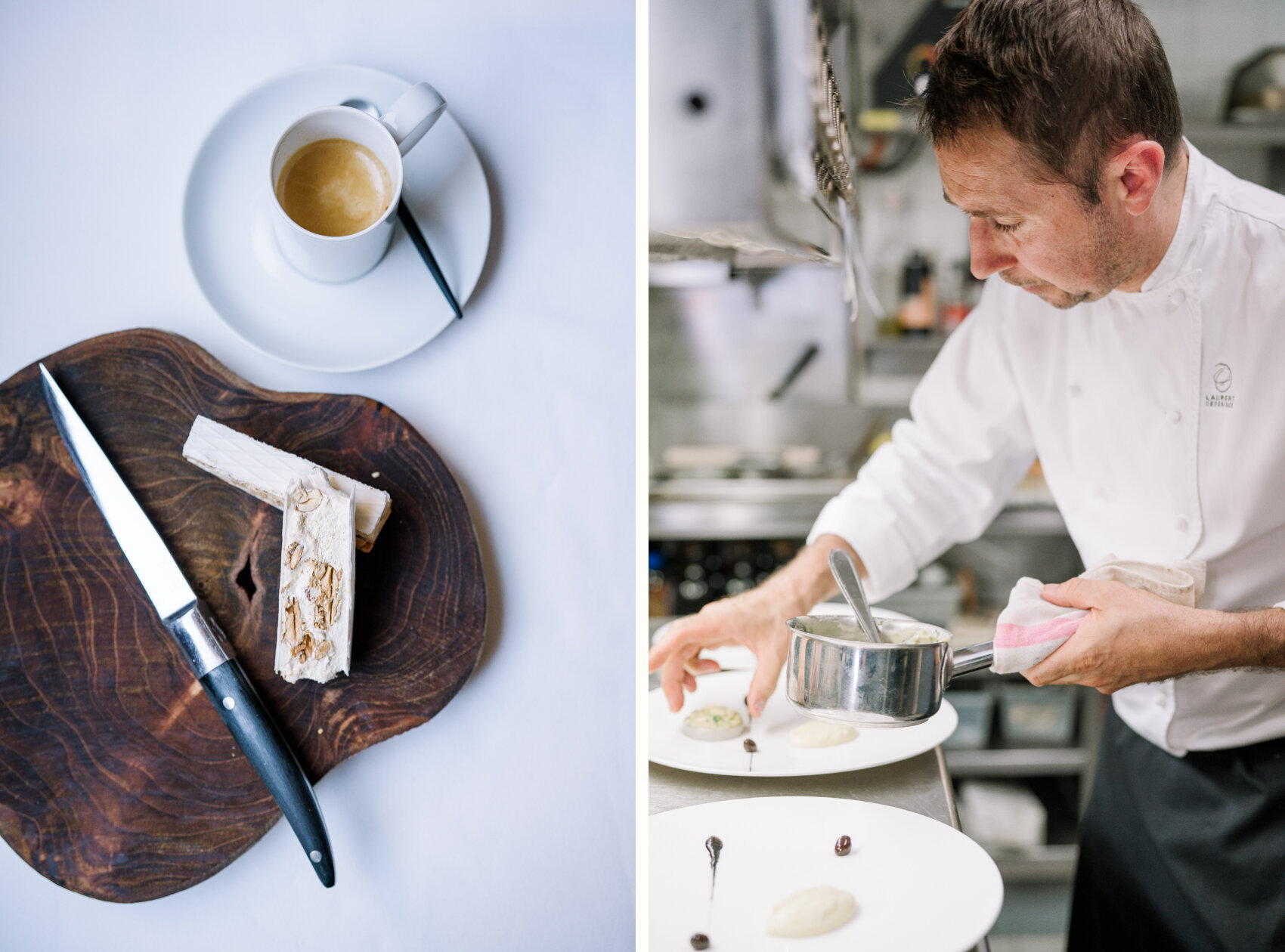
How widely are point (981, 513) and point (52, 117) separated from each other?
879mm

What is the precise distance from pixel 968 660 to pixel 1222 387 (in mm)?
236

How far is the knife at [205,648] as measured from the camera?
0.61 meters

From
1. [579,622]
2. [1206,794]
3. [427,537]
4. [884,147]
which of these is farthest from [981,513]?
[884,147]

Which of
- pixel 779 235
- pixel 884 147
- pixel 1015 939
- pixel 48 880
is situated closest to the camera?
pixel 779 235

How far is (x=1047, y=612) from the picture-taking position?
499 mm

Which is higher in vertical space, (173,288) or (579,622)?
(173,288)

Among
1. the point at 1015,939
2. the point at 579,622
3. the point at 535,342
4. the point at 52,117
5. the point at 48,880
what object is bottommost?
the point at 1015,939

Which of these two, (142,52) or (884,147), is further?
(884,147)

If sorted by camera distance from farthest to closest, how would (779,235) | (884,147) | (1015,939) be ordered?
1. (884,147)
2. (1015,939)
3. (779,235)

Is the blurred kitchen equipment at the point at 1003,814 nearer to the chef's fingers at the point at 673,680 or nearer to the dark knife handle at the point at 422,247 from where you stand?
the chef's fingers at the point at 673,680

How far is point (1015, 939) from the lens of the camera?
1.13 metres

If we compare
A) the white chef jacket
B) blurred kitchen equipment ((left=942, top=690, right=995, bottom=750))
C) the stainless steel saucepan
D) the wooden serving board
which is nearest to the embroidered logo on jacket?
the white chef jacket

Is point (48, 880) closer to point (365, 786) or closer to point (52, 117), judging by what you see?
point (365, 786)

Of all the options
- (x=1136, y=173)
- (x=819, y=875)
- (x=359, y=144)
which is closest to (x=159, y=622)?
(x=359, y=144)
